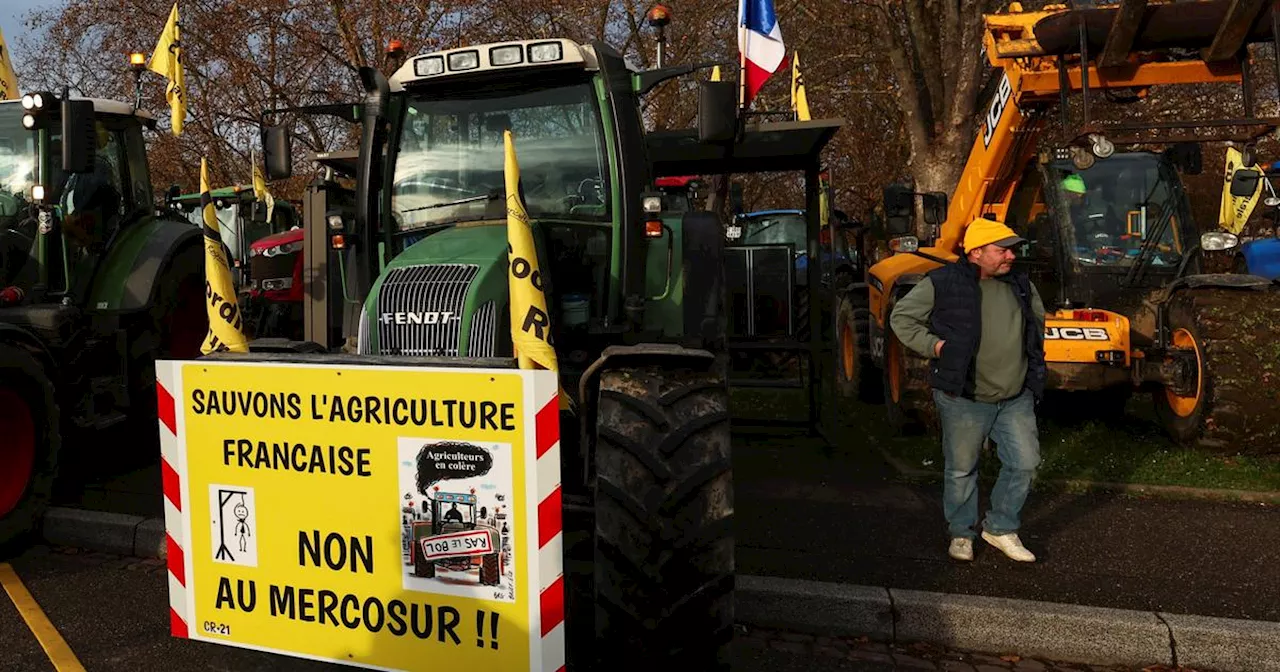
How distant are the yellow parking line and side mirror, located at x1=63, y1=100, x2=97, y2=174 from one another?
7.84ft

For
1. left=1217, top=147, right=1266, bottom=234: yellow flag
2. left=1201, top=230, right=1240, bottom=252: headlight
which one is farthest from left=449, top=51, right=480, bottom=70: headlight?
left=1217, top=147, right=1266, bottom=234: yellow flag

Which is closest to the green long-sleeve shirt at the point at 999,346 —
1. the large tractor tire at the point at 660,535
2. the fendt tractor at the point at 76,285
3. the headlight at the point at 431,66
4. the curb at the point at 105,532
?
the large tractor tire at the point at 660,535

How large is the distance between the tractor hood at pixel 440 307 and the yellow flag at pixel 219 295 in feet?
1.68

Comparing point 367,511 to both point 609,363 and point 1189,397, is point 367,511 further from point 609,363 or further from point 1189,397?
point 1189,397

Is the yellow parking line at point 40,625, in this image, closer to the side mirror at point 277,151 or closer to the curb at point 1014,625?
the side mirror at point 277,151

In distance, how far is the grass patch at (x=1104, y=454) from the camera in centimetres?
648

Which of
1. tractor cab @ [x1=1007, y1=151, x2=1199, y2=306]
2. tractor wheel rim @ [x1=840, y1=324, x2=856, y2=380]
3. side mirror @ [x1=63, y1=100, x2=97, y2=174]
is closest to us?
side mirror @ [x1=63, y1=100, x2=97, y2=174]

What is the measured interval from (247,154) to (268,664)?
23001 millimetres

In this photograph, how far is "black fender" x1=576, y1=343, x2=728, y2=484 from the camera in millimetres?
3512

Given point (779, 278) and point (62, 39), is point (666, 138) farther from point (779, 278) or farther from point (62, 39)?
point (62, 39)

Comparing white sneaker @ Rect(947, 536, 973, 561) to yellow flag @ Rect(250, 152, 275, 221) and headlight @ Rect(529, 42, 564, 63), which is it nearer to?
headlight @ Rect(529, 42, 564, 63)

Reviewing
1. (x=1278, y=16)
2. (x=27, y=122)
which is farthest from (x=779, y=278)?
(x=27, y=122)

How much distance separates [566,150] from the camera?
491cm

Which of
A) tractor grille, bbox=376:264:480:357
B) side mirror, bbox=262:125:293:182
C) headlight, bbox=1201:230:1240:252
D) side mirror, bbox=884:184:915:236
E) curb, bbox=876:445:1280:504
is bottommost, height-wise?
curb, bbox=876:445:1280:504
